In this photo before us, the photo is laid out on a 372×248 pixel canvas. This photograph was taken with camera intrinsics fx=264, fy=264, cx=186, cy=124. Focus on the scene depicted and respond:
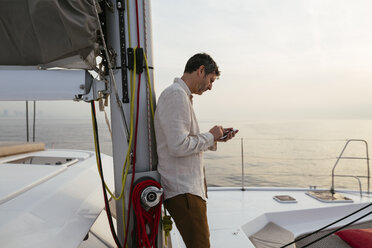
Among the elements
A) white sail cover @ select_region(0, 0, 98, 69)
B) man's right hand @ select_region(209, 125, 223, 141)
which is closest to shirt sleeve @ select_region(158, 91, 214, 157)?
man's right hand @ select_region(209, 125, 223, 141)

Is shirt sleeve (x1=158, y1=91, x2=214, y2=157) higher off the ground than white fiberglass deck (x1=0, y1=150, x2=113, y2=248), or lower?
higher

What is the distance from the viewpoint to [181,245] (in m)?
1.75

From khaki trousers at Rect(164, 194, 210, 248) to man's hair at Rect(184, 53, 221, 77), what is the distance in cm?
57

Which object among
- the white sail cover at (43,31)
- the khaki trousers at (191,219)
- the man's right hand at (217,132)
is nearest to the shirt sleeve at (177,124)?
the man's right hand at (217,132)

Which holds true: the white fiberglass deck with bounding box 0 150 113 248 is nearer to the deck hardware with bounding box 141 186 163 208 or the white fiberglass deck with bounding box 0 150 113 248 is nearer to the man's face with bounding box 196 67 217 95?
the deck hardware with bounding box 141 186 163 208

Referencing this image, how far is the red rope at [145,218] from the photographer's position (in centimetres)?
104

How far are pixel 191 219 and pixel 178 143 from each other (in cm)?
33

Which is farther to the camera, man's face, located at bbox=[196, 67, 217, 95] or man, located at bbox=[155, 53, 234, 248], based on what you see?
man's face, located at bbox=[196, 67, 217, 95]

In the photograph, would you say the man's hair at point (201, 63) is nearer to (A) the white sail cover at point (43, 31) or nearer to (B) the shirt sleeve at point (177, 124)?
(B) the shirt sleeve at point (177, 124)

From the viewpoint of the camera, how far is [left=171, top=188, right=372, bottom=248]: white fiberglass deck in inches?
85.9

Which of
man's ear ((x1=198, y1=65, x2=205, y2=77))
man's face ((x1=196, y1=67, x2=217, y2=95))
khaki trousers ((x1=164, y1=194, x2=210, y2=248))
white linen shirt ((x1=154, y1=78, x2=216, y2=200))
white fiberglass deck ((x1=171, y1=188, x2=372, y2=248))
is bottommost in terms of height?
white fiberglass deck ((x1=171, y1=188, x2=372, y2=248))

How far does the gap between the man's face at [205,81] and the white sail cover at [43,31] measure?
0.56 m

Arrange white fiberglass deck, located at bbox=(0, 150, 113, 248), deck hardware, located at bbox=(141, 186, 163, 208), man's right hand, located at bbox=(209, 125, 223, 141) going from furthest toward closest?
man's right hand, located at bbox=(209, 125, 223, 141)
deck hardware, located at bbox=(141, 186, 163, 208)
white fiberglass deck, located at bbox=(0, 150, 113, 248)

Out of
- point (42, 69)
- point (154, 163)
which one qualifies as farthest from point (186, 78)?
point (42, 69)
